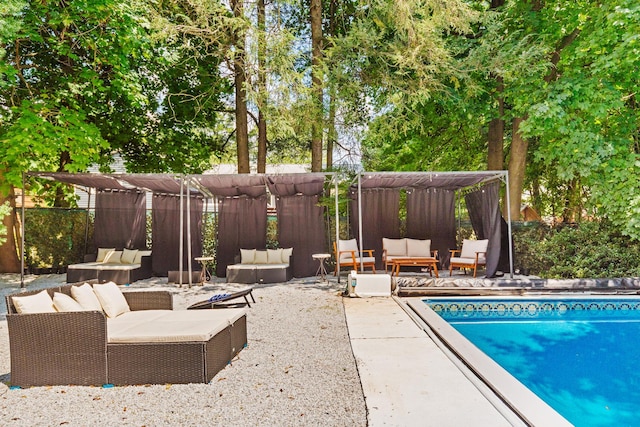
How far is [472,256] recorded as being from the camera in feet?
30.5

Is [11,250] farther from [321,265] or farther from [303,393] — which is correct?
[303,393]

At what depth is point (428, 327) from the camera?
4727 mm

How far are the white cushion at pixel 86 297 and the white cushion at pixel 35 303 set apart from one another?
217 mm

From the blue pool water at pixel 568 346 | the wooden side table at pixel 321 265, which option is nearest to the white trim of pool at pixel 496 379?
the blue pool water at pixel 568 346

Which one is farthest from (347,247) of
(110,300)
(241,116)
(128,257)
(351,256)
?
(110,300)

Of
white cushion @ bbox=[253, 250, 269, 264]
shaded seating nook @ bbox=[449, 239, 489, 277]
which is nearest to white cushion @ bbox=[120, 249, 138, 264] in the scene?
white cushion @ bbox=[253, 250, 269, 264]

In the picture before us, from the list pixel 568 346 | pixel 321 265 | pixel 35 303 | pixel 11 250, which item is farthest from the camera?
pixel 11 250

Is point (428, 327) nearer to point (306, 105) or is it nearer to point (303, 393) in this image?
point (303, 393)

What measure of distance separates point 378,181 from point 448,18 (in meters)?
3.68

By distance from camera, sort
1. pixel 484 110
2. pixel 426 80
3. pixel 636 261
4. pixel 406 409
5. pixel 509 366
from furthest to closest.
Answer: pixel 484 110, pixel 426 80, pixel 636 261, pixel 509 366, pixel 406 409

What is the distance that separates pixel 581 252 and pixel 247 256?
Answer: 22.4ft

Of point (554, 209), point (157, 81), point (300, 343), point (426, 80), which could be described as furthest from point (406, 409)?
point (554, 209)

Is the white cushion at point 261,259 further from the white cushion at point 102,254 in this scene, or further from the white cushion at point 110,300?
the white cushion at point 110,300

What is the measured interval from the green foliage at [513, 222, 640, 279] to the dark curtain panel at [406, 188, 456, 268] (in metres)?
1.81
